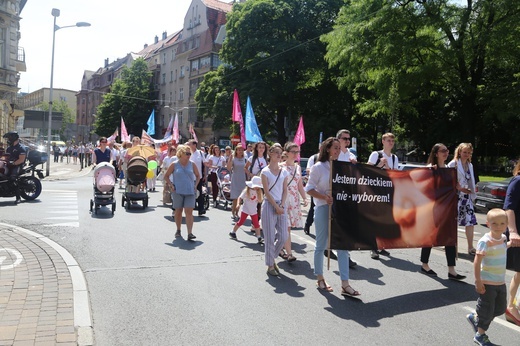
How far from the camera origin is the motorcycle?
13.6 m

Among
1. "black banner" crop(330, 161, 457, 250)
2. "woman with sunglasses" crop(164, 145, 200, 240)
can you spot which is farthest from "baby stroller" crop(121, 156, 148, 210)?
"black banner" crop(330, 161, 457, 250)

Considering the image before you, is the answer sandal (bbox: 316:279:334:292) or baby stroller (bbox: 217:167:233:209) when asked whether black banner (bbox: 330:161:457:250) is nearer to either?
sandal (bbox: 316:279:334:292)

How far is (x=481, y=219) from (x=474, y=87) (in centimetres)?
1082

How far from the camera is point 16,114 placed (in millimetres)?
44875

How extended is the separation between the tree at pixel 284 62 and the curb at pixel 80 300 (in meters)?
33.5

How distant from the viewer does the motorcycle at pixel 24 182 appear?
1365cm

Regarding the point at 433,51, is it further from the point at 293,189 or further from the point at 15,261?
the point at 15,261

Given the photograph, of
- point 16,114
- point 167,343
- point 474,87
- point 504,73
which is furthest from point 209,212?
point 16,114

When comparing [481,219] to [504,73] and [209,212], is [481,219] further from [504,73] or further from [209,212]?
[504,73]

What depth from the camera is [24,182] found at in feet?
47.6

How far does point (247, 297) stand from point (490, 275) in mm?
2651

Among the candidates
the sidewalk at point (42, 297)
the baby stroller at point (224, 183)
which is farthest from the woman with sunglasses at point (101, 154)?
the sidewalk at point (42, 297)

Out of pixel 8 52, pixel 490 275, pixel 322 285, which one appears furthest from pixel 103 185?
pixel 8 52

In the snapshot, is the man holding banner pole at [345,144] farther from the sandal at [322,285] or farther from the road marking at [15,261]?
the road marking at [15,261]
